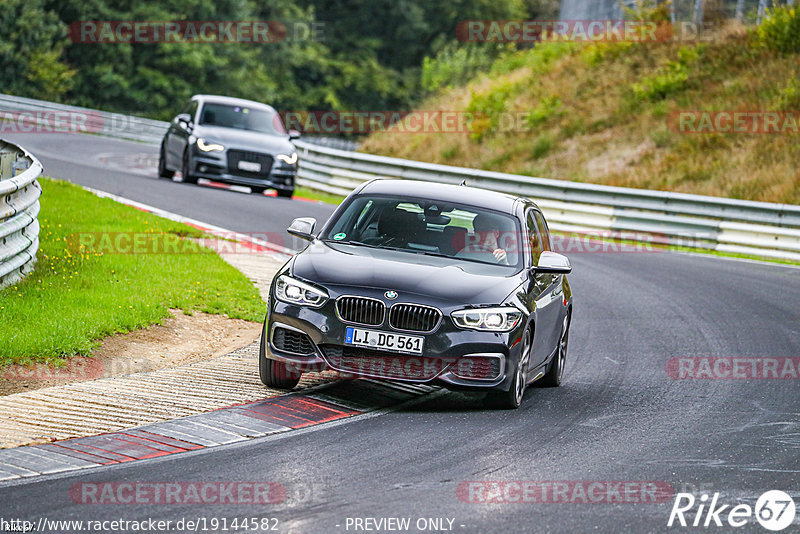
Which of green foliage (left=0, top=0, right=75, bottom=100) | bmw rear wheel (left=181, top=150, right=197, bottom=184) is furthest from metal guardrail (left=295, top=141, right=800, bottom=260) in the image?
green foliage (left=0, top=0, right=75, bottom=100)

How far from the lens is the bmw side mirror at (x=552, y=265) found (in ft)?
32.0

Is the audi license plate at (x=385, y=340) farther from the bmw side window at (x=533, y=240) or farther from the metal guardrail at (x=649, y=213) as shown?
the metal guardrail at (x=649, y=213)

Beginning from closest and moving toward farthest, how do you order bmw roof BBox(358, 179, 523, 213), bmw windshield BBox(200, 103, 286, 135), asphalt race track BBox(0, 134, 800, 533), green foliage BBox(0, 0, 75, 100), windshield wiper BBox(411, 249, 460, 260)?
asphalt race track BBox(0, 134, 800, 533) → windshield wiper BBox(411, 249, 460, 260) → bmw roof BBox(358, 179, 523, 213) → bmw windshield BBox(200, 103, 286, 135) → green foliage BBox(0, 0, 75, 100)

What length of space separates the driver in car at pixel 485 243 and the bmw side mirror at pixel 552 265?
0.27 metres

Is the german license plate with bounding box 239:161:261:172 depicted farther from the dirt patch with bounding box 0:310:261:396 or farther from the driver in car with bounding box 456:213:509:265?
the driver in car with bounding box 456:213:509:265

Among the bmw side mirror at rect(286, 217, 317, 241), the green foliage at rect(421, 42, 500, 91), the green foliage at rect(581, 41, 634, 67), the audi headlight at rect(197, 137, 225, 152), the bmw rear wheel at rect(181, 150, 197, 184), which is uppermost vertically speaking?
the green foliage at rect(581, 41, 634, 67)

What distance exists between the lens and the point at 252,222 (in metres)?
20.2

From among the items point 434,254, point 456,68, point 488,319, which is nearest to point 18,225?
point 434,254

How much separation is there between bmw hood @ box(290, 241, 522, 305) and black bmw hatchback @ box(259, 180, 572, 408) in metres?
0.01

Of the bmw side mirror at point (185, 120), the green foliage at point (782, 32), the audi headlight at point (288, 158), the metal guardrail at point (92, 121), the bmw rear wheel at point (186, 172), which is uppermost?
the green foliage at point (782, 32)

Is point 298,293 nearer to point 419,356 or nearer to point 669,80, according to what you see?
point 419,356

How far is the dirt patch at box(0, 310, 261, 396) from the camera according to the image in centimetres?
895

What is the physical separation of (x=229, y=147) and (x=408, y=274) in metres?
16.9

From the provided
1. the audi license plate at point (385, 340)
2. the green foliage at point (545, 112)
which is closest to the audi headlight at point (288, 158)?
the green foliage at point (545, 112)
